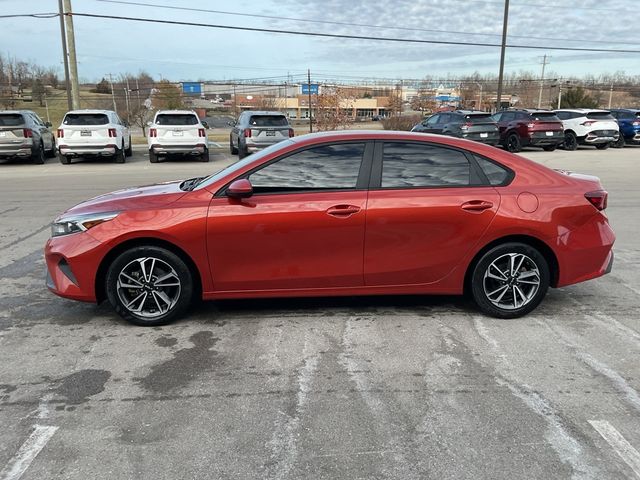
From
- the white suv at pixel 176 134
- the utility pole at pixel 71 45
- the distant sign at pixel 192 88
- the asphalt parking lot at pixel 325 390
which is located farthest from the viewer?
the distant sign at pixel 192 88

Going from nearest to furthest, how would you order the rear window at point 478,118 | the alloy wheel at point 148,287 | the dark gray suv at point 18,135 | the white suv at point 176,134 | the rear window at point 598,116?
the alloy wheel at point 148,287, the dark gray suv at point 18,135, the white suv at point 176,134, the rear window at point 478,118, the rear window at point 598,116

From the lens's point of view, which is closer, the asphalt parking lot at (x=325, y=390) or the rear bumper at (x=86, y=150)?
the asphalt parking lot at (x=325, y=390)

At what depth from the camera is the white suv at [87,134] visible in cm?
1727

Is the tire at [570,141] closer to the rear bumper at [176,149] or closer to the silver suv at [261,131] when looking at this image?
the silver suv at [261,131]

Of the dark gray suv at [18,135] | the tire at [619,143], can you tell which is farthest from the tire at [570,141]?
the dark gray suv at [18,135]

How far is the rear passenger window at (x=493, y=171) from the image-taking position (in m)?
4.63

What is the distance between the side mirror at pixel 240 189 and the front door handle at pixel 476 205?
1.74 meters

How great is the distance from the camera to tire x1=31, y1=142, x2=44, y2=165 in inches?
723

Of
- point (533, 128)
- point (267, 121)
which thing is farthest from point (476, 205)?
point (533, 128)

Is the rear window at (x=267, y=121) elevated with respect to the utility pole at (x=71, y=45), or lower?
lower

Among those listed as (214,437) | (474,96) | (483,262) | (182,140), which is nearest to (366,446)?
(214,437)

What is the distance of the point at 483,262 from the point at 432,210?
2.10 ft

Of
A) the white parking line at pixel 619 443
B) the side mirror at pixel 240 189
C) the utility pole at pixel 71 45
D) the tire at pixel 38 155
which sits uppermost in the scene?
the utility pole at pixel 71 45

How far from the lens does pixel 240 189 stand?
14.1ft
